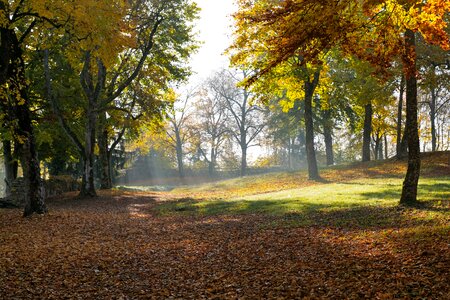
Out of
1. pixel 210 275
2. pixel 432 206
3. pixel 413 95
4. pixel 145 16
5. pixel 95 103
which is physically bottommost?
pixel 210 275

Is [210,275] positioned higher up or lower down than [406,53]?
lower down

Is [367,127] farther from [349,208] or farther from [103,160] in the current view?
[103,160]

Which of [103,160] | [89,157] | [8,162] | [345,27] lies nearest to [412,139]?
[345,27]

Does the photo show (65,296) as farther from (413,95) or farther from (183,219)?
(413,95)

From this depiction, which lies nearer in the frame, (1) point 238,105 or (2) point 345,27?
(2) point 345,27

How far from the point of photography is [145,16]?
20656mm

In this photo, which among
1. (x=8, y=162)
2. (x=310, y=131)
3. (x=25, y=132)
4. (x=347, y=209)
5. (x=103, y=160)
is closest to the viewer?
(x=347, y=209)

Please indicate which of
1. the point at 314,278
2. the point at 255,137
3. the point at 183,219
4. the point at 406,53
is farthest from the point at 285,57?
the point at 255,137

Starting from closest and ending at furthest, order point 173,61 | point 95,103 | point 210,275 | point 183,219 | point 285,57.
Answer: point 210,275, point 285,57, point 183,219, point 95,103, point 173,61

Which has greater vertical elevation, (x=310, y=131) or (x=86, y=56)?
(x=86, y=56)

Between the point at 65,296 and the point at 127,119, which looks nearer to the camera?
the point at 65,296

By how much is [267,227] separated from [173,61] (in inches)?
636

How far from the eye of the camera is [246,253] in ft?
26.9

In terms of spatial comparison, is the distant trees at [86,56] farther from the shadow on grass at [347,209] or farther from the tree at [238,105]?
the tree at [238,105]
